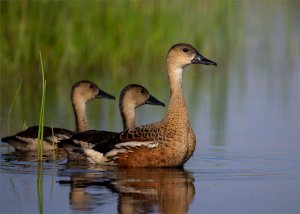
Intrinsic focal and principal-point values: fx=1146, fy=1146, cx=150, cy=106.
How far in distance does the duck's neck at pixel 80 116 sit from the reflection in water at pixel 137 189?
2927 millimetres

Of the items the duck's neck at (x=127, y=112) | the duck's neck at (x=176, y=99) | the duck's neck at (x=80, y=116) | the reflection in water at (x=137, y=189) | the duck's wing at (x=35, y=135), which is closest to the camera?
the reflection in water at (x=137, y=189)

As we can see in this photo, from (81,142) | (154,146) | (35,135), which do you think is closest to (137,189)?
(154,146)

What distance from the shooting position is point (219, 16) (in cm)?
2305

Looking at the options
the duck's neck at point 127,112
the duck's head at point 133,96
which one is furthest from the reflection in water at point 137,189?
the duck's head at point 133,96

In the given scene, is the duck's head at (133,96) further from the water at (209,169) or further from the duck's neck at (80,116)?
the duck's neck at (80,116)

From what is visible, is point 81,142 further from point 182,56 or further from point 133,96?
point 182,56

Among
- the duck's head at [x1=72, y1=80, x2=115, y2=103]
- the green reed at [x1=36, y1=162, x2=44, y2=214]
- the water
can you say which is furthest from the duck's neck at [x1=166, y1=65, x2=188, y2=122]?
the duck's head at [x1=72, y1=80, x2=115, y2=103]

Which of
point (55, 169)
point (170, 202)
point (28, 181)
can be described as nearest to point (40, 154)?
point (55, 169)

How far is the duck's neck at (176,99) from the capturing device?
493 inches

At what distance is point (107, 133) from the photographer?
13.2m

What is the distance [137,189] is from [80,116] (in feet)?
15.3

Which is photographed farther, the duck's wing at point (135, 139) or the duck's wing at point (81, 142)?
the duck's wing at point (81, 142)

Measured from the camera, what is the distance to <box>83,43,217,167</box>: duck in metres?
12.2

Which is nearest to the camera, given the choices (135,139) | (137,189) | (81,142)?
(137,189)
